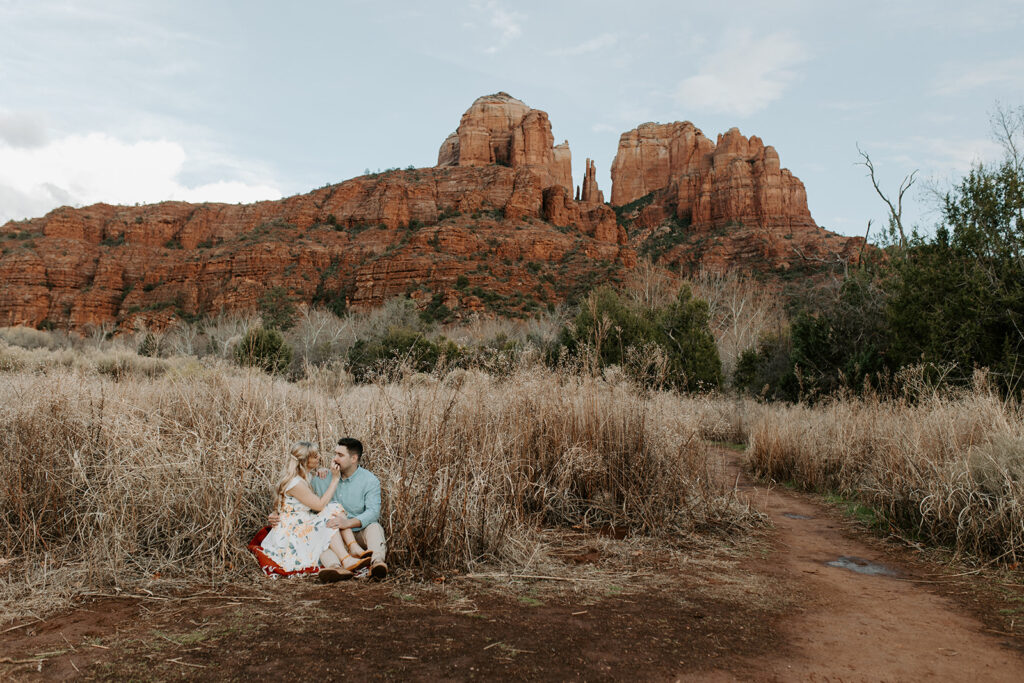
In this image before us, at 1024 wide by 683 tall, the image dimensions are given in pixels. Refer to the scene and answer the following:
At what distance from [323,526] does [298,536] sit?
0.17 metres

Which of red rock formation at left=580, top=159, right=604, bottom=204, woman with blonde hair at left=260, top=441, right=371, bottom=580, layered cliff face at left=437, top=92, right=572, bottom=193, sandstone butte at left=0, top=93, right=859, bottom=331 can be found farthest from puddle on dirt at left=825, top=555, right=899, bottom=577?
red rock formation at left=580, top=159, right=604, bottom=204

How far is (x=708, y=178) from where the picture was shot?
74.4 metres

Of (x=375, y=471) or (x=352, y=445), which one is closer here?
(x=352, y=445)

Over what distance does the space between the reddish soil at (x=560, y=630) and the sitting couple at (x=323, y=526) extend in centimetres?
16

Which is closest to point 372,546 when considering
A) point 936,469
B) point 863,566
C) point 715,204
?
point 863,566

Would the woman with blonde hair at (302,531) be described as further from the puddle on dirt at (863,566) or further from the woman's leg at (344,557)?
the puddle on dirt at (863,566)

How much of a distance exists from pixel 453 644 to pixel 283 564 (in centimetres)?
151

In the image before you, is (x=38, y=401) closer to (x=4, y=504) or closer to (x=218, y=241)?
(x=4, y=504)

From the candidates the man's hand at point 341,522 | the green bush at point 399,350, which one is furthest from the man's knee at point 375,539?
the green bush at point 399,350

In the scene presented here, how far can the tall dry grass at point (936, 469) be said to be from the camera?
15.5 ft

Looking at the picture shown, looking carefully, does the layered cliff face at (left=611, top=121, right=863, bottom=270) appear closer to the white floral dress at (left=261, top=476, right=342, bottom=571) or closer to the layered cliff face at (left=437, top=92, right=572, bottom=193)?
the layered cliff face at (left=437, top=92, right=572, bottom=193)

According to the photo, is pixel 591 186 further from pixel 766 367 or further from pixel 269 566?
pixel 269 566

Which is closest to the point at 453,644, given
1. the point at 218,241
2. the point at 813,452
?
the point at 813,452

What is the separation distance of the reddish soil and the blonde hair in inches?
21.5
